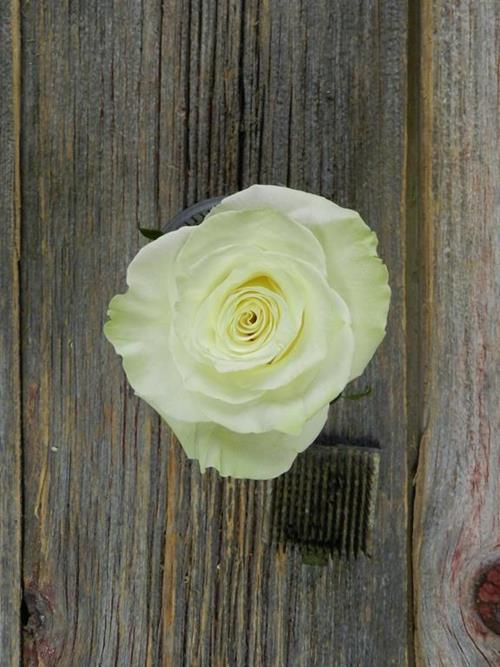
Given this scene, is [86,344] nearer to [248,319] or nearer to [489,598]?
[248,319]

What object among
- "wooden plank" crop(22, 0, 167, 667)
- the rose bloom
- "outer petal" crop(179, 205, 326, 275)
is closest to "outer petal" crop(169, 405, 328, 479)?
the rose bloom

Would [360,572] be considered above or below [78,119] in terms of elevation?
below

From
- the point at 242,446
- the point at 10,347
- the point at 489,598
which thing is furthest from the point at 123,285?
the point at 489,598

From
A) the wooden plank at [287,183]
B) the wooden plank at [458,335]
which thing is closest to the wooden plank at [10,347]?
the wooden plank at [287,183]

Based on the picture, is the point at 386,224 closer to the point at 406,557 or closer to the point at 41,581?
the point at 406,557

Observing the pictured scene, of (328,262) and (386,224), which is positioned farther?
(386,224)

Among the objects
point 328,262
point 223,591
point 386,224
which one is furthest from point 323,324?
point 223,591
